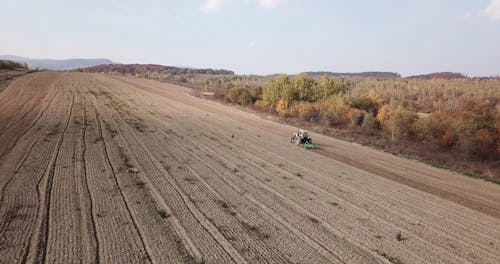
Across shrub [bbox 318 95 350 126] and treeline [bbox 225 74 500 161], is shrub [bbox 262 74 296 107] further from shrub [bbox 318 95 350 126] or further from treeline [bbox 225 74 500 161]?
shrub [bbox 318 95 350 126]

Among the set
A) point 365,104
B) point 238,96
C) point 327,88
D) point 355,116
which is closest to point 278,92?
point 238,96

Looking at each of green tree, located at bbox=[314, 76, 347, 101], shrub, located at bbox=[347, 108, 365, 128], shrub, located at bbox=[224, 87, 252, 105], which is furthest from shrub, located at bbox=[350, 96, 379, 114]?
shrub, located at bbox=[224, 87, 252, 105]

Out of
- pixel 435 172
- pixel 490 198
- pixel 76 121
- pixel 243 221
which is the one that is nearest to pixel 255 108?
pixel 76 121

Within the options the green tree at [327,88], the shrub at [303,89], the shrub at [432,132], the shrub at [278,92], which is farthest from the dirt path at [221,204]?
the green tree at [327,88]

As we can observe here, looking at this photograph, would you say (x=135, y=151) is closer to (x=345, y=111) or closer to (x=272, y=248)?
(x=272, y=248)

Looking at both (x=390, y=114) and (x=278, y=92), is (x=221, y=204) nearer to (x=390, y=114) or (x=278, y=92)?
(x=390, y=114)

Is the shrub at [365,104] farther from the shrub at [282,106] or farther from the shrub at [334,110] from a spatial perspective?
the shrub at [282,106]

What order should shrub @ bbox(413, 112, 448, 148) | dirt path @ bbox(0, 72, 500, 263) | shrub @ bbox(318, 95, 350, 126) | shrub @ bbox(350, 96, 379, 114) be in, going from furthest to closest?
1. shrub @ bbox(350, 96, 379, 114)
2. shrub @ bbox(318, 95, 350, 126)
3. shrub @ bbox(413, 112, 448, 148)
4. dirt path @ bbox(0, 72, 500, 263)
